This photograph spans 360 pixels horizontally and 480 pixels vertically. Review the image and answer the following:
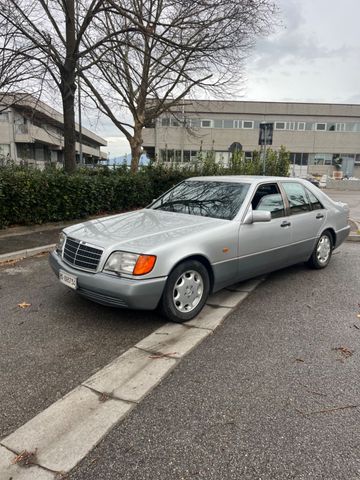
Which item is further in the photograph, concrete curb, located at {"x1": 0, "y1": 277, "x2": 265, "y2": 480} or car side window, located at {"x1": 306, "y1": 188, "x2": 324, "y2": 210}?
car side window, located at {"x1": 306, "y1": 188, "x2": 324, "y2": 210}

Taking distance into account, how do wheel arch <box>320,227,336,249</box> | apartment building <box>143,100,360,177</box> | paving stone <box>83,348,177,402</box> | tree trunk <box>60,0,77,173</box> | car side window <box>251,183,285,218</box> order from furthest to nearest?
apartment building <box>143,100,360,177</box>, tree trunk <box>60,0,77,173</box>, wheel arch <box>320,227,336,249</box>, car side window <box>251,183,285,218</box>, paving stone <box>83,348,177,402</box>

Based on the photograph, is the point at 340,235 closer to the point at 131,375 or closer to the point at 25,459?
the point at 131,375

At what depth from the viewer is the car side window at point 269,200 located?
4718 mm

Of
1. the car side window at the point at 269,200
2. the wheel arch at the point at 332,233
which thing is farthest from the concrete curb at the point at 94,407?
the wheel arch at the point at 332,233

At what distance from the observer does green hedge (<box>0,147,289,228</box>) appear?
761cm

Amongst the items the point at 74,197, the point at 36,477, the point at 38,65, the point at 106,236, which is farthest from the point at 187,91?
the point at 36,477

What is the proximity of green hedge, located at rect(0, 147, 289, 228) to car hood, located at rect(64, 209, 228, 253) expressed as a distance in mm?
3923

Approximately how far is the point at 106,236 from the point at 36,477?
2287 mm

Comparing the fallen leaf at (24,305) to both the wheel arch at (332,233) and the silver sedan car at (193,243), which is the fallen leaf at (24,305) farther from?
the wheel arch at (332,233)

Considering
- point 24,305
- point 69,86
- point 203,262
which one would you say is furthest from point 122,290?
point 69,86

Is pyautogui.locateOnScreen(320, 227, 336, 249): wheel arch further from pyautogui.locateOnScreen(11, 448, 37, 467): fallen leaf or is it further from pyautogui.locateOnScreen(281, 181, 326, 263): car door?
pyautogui.locateOnScreen(11, 448, 37, 467): fallen leaf

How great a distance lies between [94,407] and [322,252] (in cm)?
449

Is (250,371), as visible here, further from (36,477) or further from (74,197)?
(74,197)

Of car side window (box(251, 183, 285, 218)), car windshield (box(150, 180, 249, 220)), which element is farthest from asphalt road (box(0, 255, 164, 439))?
car side window (box(251, 183, 285, 218))
